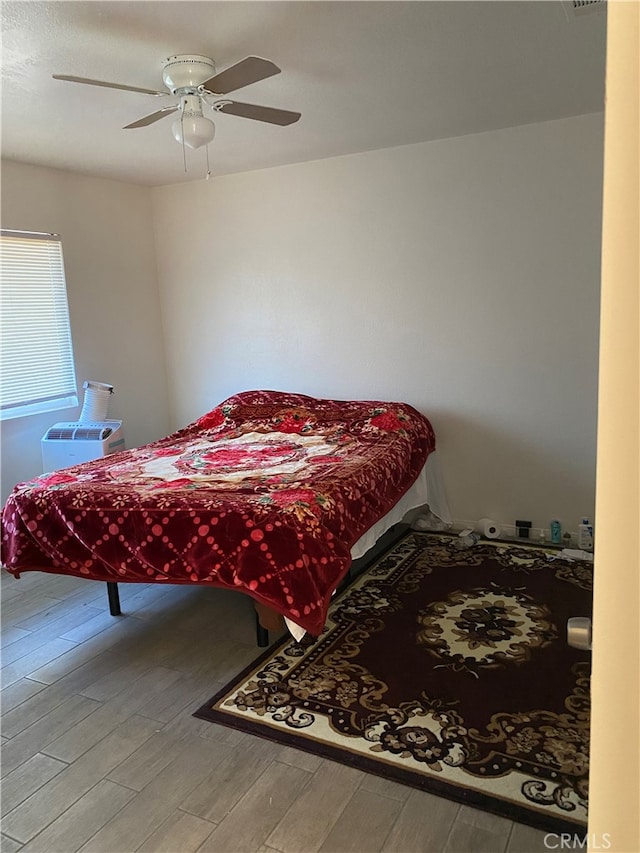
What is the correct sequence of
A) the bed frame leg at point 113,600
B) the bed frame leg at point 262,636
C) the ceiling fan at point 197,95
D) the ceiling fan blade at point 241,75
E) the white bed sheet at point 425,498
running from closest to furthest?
the ceiling fan blade at point 241,75, the ceiling fan at point 197,95, the bed frame leg at point 262,636, the bed frame leg at point 113,600, the white bed sheet at point 425,498

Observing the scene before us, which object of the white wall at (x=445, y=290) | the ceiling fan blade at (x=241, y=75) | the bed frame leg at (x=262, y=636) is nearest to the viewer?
the ceiling fan blade at (x=241, y=75)

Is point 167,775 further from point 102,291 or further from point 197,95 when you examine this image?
point 102,291

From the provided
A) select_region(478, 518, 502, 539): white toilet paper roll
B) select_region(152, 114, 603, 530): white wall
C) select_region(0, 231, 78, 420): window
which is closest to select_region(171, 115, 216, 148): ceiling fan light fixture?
select_region(152, 114, 603, 530): white wall

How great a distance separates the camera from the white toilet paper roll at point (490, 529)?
4008mm

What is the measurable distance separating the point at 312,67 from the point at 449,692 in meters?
2.49

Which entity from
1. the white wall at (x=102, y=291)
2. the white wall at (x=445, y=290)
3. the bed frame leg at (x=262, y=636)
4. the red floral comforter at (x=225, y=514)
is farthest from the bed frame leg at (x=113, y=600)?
the white wall at (x=445, y=290)

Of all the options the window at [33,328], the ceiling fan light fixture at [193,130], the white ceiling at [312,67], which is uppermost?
the white ceiling at [312,67]

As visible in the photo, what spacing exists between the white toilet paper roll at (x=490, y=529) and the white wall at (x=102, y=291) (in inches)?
103

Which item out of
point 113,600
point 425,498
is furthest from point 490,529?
point 113,600

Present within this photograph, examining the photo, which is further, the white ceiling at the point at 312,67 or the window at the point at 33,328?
the window at the point at 33,328

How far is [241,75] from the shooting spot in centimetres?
223

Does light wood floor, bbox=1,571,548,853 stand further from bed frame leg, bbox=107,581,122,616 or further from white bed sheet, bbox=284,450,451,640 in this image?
white bed sheet, bbox=284,450,451,640

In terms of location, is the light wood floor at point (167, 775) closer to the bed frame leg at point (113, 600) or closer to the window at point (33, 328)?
the bed frame leg at point (113, 600)

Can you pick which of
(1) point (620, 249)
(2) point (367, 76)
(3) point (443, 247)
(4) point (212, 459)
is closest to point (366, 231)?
(3) point (443, 247)
